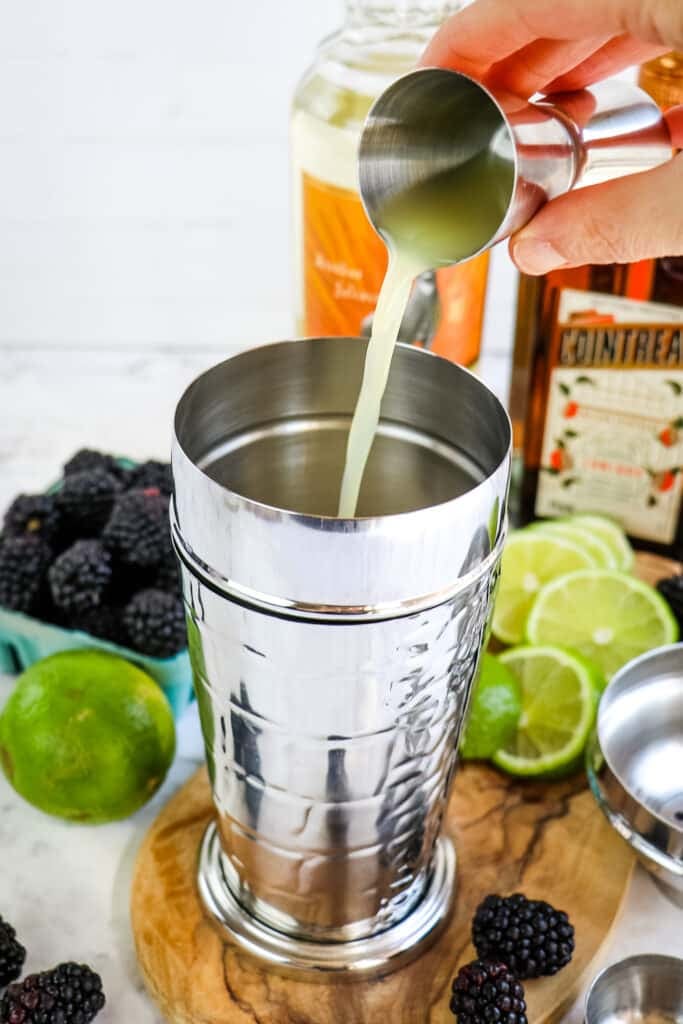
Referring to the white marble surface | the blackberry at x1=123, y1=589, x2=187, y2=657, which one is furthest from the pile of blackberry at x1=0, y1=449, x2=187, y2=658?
the white marble surface

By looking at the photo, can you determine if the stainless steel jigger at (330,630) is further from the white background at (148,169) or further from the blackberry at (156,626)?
the white background at (148,169)

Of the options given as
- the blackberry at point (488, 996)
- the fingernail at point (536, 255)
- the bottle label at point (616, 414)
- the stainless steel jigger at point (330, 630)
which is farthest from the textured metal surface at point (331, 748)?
the bottle label at point (616, 414)

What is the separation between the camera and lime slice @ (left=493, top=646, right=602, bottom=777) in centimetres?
96

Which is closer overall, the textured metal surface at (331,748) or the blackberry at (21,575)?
the textured metal surface at (331,748)

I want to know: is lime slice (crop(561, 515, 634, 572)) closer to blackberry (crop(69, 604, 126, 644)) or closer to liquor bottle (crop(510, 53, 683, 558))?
liquor bottle (crop(510, 53, 683, 558))

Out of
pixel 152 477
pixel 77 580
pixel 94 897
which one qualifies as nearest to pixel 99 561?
pixel 77 580

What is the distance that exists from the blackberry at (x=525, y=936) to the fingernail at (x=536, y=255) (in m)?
0.44

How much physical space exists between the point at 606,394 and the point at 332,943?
24.2 inches

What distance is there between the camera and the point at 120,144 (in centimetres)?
144

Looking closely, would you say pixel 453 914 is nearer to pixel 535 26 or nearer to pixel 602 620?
pixel 602 620

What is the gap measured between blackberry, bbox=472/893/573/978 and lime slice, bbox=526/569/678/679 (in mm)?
292

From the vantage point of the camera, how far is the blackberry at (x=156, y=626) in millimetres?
973

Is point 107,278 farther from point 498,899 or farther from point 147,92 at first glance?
point 498,899

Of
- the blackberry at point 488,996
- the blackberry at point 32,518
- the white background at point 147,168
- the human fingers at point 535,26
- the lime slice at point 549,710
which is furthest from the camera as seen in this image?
the white background at point 147,168
